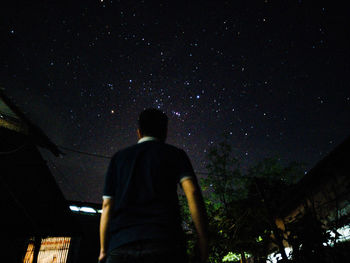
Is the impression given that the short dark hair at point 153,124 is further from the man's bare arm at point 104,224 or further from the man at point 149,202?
the man's bare arm at point 104,224

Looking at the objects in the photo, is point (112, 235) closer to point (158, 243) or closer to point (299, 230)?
point (158, 243)

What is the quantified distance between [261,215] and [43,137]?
8.20m

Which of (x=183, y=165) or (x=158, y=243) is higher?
(x=183, y=165)

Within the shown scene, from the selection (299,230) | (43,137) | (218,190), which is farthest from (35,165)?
(218,190)

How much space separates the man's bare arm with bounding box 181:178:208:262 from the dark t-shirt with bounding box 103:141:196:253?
9 centimetres

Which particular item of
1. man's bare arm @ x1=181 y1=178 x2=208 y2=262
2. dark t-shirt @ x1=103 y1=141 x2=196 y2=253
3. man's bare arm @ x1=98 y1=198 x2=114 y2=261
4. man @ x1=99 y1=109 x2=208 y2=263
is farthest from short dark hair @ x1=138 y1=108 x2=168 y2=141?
man's bare arm @ x1=98 y1=198 x2=114 y2=261

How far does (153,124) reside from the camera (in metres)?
1.91

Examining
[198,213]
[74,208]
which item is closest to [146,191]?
[198,213]

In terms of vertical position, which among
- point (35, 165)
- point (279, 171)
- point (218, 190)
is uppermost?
point (279, 171)

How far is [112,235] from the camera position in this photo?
4.79ft

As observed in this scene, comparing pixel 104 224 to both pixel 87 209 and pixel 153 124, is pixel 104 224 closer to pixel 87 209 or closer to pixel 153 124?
pixel 153 124

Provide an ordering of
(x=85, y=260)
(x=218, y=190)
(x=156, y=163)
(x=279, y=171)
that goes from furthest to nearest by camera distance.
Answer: (x=279, y=171) < (x=218, y=190) < (x=85, y=260) < (x=156, y=163)

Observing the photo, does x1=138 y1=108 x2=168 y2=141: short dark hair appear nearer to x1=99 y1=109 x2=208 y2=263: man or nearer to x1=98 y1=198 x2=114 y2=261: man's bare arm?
x1=99 y1=109 x2=208 y2=263: man

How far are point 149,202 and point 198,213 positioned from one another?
1.22ft
